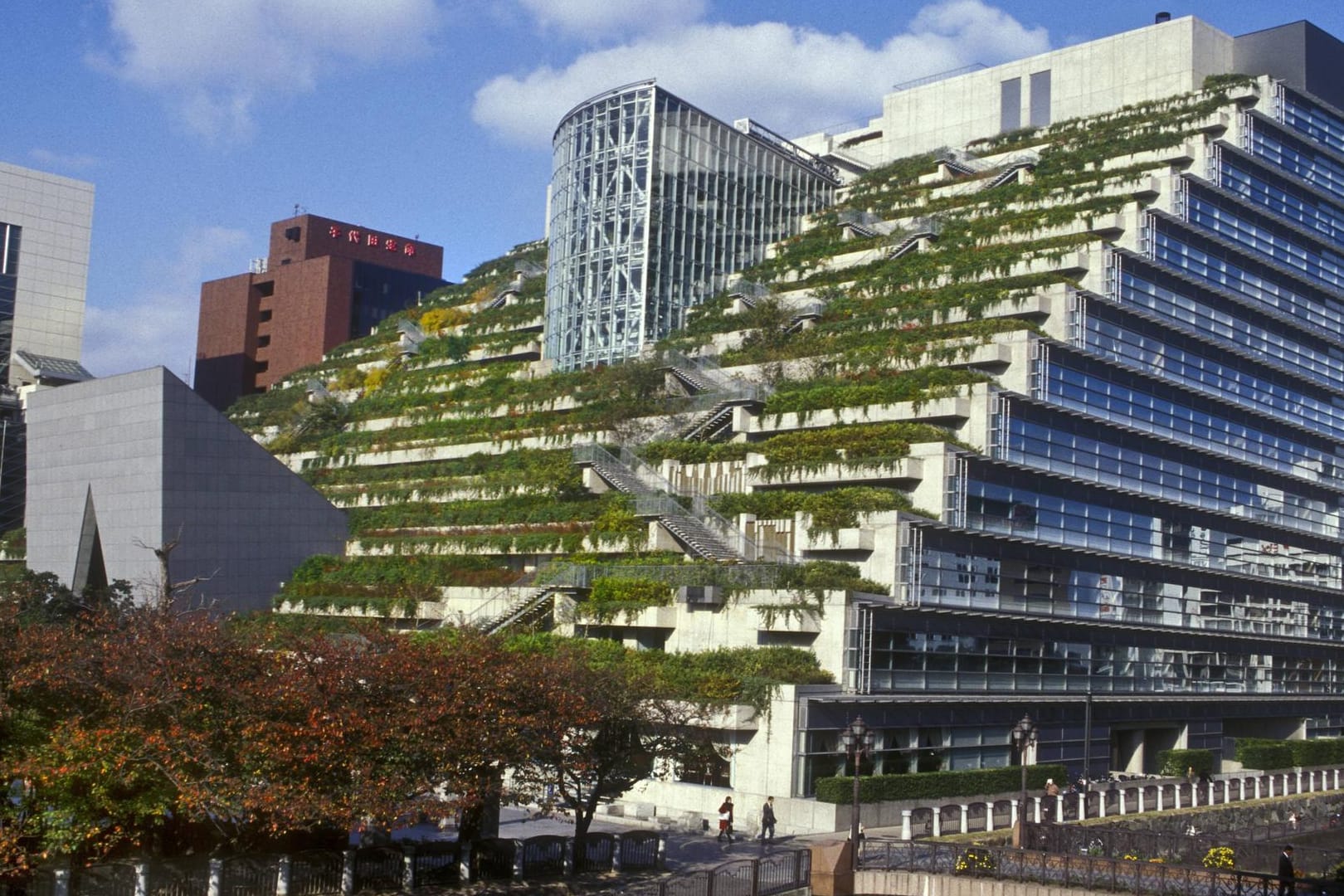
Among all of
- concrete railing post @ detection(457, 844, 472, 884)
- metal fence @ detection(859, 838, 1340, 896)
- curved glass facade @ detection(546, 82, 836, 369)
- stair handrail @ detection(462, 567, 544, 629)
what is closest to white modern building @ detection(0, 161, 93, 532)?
curved glass facade @ detection(546, 82, 836, 369)

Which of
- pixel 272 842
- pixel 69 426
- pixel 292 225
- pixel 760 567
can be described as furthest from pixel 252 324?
pixel 272 842

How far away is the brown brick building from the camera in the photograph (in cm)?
11688

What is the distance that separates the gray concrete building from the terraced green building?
9.05 ft

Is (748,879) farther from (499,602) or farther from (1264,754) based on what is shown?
(1264,754)

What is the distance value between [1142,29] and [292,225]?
7422 cm

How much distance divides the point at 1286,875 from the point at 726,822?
51.4 feet

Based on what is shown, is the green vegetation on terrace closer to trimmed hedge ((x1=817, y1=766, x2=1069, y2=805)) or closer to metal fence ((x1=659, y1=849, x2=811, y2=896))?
trimmed hedge ((x1=817, y1=766, x2=1069, y2=805))

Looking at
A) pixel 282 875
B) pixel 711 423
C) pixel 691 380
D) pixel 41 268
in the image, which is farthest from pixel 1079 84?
pixel 41 268

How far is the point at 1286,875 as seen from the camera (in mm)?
29891

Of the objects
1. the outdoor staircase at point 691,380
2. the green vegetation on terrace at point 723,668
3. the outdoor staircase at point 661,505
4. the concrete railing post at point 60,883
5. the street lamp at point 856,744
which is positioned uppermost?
the outdoor staircase at point 691,380

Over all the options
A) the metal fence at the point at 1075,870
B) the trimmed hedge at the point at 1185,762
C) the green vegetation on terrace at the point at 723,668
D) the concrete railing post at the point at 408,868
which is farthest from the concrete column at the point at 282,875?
the trimmed hedge at the point at 1185,762

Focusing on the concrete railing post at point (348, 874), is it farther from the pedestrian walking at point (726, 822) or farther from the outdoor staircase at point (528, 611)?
the outdoor staircase at point (528, 611)

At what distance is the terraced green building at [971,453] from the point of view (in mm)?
50844

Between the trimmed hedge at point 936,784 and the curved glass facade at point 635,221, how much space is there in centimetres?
3221
